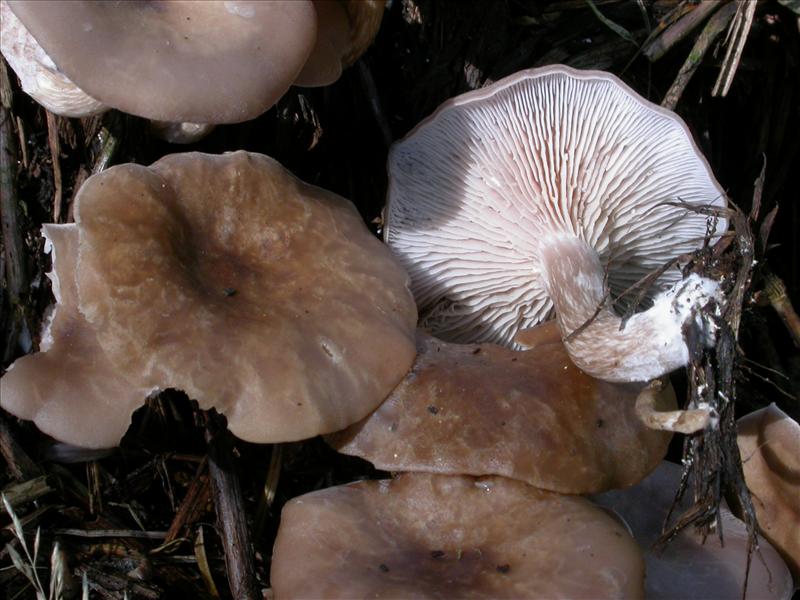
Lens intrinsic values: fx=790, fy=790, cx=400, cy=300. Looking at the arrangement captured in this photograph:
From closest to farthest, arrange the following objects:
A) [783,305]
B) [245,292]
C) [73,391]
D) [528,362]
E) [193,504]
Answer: [73,391]
[245,292]
[528,362]
[193,504]
[783,305]

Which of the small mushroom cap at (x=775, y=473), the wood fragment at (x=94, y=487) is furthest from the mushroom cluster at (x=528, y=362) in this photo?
the wood fragment at (x=94, y=487)

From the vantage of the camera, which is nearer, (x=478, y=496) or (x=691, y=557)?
(x=478, y=496)

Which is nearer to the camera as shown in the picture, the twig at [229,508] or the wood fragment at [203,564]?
the twig at [229,508]

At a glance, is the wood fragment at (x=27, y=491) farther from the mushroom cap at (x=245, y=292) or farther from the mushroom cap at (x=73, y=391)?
the mushroom cap at (x=245, y=292)

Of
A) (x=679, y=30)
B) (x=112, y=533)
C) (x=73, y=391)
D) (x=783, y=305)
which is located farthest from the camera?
(x=783, y=305)

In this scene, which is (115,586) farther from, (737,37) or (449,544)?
(737,37)

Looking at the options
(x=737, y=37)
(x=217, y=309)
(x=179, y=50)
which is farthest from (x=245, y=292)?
(x=737, y=37)

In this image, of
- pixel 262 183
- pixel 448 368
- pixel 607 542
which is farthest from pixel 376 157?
pixel 607 542

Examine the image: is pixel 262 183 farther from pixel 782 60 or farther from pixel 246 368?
pixel 782 60

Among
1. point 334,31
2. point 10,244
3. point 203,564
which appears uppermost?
point 334,31
